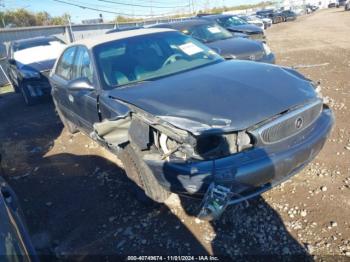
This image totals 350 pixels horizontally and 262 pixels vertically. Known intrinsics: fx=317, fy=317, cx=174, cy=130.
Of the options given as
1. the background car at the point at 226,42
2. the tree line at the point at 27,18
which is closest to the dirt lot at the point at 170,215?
the background car at the point at 226,42

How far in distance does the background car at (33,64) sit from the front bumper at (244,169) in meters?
6.56

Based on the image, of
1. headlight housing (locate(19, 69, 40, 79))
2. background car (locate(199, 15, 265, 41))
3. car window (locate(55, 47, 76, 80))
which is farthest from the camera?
background car (locate(199, 15, 265, 41))

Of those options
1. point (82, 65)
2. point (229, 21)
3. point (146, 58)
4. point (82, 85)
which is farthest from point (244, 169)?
point (229, 21)

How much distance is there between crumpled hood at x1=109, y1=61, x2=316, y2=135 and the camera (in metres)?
2.53

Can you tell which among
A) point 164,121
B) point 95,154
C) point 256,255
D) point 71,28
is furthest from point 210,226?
point 71,28

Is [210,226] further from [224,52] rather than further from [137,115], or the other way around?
[224,52]

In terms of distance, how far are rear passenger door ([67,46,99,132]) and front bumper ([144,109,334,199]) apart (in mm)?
1347

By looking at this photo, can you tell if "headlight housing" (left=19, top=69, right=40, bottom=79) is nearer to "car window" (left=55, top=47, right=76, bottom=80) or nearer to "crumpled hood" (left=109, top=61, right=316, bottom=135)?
"car window" (left=55, top=47, right=76, bottom=80)

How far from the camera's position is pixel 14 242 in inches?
66.1

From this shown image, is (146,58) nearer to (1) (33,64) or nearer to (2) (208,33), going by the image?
(2) (208,33)

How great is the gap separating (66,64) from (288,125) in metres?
3.62

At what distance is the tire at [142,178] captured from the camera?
115 inches

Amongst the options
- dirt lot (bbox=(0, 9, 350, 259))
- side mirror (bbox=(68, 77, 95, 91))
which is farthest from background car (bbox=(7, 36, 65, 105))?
side mirror (bbox=(68, 77, 95, 91))

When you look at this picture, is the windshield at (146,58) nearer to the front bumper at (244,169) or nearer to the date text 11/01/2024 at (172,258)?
the front bumper at (244,169)
